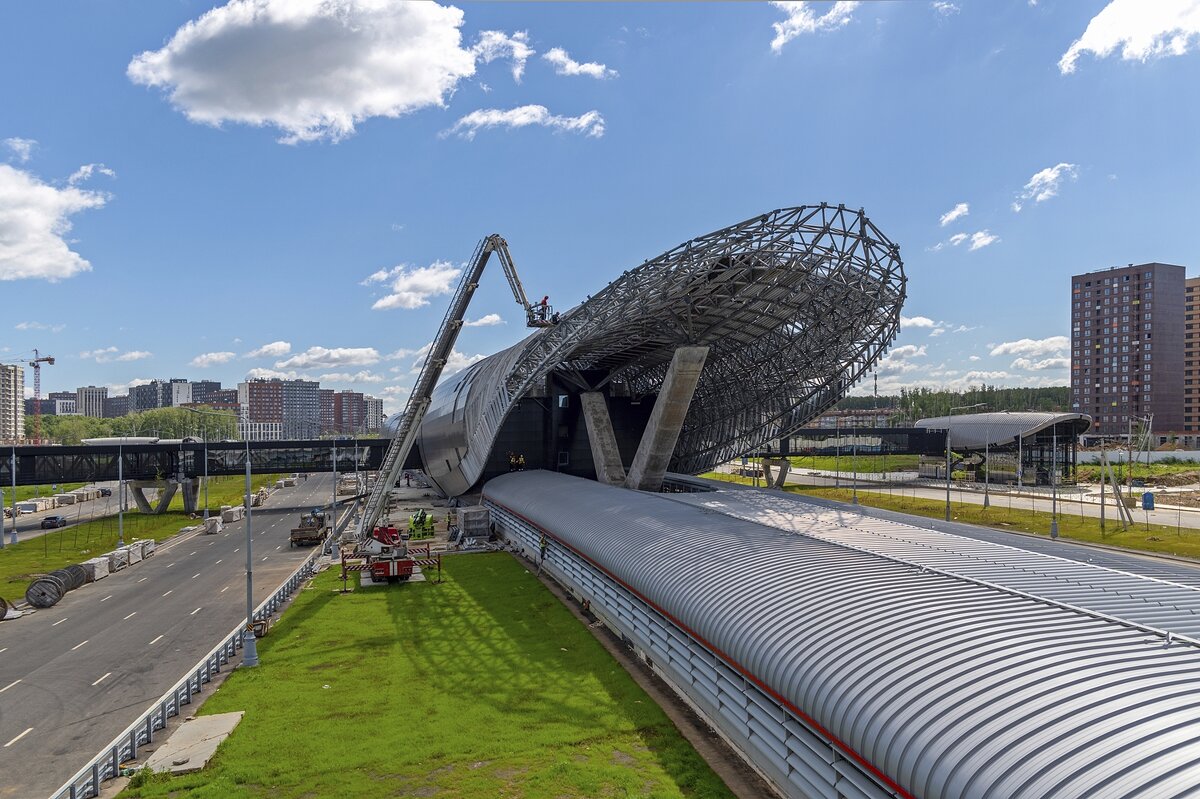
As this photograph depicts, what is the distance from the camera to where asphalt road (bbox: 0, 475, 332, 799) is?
736 inches

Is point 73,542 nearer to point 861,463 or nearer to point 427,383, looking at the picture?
point 427,383

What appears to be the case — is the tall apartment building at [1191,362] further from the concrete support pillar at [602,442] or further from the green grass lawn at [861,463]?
the concrete support pillar at [602,442]

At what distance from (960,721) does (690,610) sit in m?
9.28

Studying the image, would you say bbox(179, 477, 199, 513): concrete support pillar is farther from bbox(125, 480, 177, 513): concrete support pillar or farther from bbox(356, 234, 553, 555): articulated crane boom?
bbox(356, 234, 553, 555): articulated crane boom

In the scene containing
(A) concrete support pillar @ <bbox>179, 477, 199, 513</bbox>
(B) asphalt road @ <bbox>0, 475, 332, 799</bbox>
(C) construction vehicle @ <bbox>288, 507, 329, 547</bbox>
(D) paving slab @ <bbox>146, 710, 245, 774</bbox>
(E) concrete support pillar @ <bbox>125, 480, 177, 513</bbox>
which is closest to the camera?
(D) paving slab @ <bbox>146, 710, 245, 774</bbox>

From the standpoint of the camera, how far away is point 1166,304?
155 meters

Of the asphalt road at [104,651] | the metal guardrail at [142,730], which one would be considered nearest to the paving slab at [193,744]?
the metal guardrail at [142,730]

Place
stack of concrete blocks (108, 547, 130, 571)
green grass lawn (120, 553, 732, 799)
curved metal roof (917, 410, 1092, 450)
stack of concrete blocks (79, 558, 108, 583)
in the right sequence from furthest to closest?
curved metal roof (917, 410, 1092, 450)
stack of concrete blocks (108, 547, 130, 571)
stack of concrete blocks (79, 558, 108, 583)
green grass lawn (120, 553, 732, 799)

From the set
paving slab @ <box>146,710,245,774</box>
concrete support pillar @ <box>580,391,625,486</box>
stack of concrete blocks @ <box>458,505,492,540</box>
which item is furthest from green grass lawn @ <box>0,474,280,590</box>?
concrete support pillar @ <box>580,391,625,486</box>

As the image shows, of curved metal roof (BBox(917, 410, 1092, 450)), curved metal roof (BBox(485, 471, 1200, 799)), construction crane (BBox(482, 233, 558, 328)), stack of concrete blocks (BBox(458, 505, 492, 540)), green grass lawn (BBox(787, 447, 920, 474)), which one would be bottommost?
green grass lawn (BBox(787, 447, 920, 474))

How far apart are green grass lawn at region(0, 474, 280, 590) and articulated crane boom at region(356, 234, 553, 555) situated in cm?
1909

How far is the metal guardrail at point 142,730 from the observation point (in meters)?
15.2

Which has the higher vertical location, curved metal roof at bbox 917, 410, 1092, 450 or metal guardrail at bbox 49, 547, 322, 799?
curved metal roof at bbox 917, 410, 1092, 450

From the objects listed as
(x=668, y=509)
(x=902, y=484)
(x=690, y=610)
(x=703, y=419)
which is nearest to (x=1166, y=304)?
(x=902, y=484)
